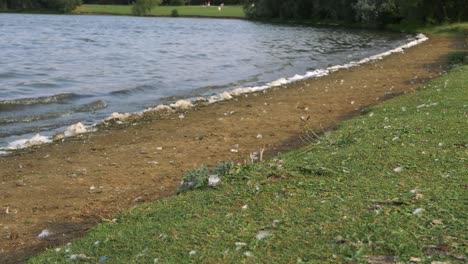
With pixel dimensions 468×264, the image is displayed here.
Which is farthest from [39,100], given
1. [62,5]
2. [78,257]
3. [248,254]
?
[62,5]

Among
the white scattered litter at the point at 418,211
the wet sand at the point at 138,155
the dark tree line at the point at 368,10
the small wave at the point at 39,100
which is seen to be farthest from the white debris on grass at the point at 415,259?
the dark tree line at the point at 368,10

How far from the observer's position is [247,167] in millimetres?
7141

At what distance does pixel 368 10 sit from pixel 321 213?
216 ft

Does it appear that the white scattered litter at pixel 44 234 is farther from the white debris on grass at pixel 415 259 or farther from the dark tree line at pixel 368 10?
the dark tree line at pixel 368 10

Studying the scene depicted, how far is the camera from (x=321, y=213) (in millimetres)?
5211

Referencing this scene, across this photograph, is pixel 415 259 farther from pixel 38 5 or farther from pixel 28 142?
pixel 38 5

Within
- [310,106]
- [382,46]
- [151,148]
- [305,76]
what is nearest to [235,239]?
[151,148]

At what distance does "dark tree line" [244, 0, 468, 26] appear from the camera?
55406 mm

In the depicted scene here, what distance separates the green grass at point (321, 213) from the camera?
4.40m

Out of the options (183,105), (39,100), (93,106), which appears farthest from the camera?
(39,100)

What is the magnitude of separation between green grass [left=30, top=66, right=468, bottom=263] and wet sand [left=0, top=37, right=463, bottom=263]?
121 centimetres

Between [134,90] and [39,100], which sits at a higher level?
[39,100]

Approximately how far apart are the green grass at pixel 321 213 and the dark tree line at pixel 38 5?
12890 cm

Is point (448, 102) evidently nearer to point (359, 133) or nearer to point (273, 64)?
point (359, 133)
